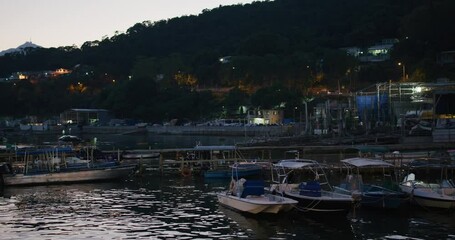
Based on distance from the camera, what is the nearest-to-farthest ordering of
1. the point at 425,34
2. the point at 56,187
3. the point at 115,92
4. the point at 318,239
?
the point at 318,239
the point at 56,187
the point at 425,34
the point at 115,92

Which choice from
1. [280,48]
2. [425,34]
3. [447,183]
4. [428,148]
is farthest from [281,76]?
[447,183]

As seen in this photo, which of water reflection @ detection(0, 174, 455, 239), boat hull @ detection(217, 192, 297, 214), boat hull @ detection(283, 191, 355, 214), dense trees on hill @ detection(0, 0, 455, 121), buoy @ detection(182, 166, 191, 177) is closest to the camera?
water reflection @ detection(0, 174, 455, 239)

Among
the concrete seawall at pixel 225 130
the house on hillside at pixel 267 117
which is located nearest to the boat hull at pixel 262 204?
the concrete seawall at pixel 225 130

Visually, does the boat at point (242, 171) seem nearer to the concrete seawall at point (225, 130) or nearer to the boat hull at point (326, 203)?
the boat hull at point (326, 203)

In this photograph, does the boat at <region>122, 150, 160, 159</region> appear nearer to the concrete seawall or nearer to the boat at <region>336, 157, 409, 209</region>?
the boat at <region>336, 157, 409, 209</region>

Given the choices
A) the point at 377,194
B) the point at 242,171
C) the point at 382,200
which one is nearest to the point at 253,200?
the point at 377,194

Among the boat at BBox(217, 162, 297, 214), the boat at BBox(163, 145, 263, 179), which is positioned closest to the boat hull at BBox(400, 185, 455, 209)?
the boat at BBox(217, 162, 297, 214)

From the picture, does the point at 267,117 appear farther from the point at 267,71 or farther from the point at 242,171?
the point at 242,171

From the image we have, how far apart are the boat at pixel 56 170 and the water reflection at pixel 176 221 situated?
541 cm

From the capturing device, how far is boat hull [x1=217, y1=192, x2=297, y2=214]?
2908cm

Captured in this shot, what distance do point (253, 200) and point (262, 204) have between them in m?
0.79

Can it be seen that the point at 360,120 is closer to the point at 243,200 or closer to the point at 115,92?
the point at 243,200

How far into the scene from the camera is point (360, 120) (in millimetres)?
91750

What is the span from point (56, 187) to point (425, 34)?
10037 centimetres
